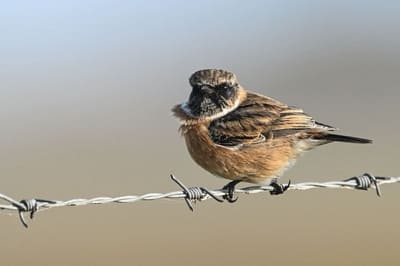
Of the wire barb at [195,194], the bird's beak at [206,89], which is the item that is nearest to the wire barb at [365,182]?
the wire barb at [195,194]

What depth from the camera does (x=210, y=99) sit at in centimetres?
748

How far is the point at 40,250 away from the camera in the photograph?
15.6m

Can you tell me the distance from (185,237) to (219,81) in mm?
9379

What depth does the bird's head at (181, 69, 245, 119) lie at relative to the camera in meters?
7.43

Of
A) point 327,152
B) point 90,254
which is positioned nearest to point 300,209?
point 90,254

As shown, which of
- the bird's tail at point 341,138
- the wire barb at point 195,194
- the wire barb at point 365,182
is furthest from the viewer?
the bird's tail at point 341,138

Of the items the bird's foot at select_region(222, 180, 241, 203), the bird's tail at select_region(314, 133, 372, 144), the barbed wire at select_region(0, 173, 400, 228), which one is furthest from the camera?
the bird's tail at select_region(314, 133, 372, 144)

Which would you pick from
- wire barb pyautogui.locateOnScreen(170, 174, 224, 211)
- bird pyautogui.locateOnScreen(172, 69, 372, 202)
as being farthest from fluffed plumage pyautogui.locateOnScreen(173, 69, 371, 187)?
wire barb pyautogui.locateOnScreen(170, 174, 224, 211)

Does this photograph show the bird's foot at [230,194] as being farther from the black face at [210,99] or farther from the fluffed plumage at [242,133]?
the black face at [210,99]

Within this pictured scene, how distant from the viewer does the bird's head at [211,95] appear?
7.43 m

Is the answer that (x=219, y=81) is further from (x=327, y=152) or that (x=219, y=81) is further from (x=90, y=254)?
(x=327, y=152)

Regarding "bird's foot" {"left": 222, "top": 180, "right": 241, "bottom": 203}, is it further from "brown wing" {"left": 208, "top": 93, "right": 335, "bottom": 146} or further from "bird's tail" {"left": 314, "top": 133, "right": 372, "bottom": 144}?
"bird's tail" {"left": 314, "top": 133, "right": 372, "bottom": 144}

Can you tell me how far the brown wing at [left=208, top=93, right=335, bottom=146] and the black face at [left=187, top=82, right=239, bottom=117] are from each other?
13 cm

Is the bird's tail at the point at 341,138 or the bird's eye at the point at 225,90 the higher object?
the bird's eye at the point at 225,90
